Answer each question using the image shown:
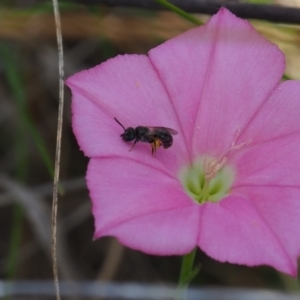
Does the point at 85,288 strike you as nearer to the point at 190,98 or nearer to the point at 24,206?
the point at 24,206

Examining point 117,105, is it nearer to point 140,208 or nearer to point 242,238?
point 140,208

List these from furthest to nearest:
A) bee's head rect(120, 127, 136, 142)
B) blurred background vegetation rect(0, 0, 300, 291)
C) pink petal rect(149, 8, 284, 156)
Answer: blurred background vegetation rect(0, 0, 300, 291)
pink petal rect(149, 8, 284, 156)
bee's head rect(120, 127, 136, 142)

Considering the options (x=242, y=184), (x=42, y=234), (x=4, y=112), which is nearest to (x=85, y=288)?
(x=42, y=234)

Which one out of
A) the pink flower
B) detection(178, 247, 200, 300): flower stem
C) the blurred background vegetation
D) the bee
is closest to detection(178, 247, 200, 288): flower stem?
detection(178, 247, 200, 300): flower stem

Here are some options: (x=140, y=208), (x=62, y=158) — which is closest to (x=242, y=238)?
(x=140, y=208)

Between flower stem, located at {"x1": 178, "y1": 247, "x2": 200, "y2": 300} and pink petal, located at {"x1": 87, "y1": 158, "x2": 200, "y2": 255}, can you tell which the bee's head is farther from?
flower stem, located at {"x1": 178, "y1": 247, "x2": 200, "y2": 300}
